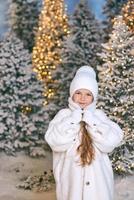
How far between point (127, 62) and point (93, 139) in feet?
16.5

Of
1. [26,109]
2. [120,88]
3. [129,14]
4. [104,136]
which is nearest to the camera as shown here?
[104,136]

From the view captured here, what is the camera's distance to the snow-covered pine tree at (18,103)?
11.3 m

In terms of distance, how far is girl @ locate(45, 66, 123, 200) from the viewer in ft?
15.2

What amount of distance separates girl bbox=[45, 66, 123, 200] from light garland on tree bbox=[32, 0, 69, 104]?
28.6 feet

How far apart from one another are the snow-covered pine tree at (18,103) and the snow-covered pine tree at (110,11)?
3398mm

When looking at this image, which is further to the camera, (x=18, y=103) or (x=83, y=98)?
(x=18, y=103)

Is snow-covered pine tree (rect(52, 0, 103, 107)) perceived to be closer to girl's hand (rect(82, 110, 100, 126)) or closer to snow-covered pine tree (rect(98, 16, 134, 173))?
snow-covered pine tree (rect(98, 16, 134, 173))

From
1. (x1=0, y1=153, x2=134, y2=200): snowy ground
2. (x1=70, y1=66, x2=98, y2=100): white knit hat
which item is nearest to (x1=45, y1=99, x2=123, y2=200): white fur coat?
(x1=70, y1=66, x2=98, y2=100): white knit hat

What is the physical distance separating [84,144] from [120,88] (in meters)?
4.82

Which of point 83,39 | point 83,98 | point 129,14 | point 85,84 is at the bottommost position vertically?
point 83,98

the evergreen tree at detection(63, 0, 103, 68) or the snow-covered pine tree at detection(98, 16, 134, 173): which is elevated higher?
the evergreen tree at detection(63, 0, 103, 68)

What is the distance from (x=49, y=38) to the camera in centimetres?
1395

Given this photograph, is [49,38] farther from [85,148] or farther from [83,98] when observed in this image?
[85,148]

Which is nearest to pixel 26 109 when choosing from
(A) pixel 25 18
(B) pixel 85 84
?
(A) pixel 25 18
